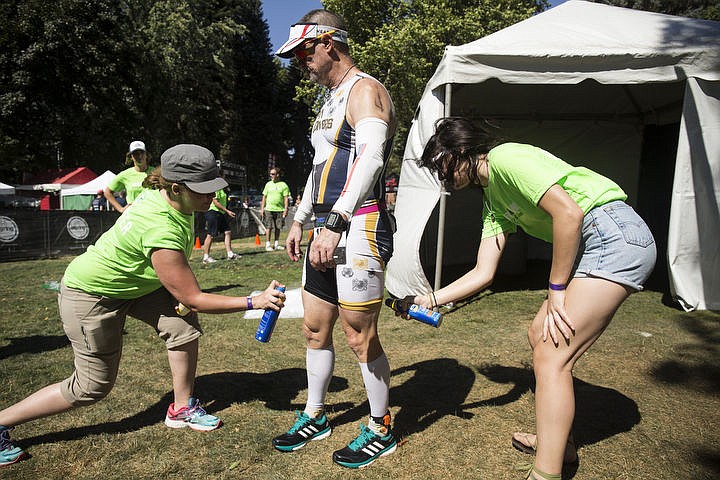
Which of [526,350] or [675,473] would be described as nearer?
[675,473]

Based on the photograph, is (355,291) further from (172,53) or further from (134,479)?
(172,53)

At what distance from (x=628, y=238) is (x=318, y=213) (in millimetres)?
1521

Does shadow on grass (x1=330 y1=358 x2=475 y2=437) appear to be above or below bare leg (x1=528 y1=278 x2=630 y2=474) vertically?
below

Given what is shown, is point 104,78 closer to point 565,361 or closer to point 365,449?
point 365,449

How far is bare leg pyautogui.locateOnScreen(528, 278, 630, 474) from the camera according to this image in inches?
85.4

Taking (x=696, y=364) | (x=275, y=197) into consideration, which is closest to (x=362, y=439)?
(x=696, y=364)

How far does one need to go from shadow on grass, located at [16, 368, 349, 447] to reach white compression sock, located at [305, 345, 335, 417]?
1.62 feet

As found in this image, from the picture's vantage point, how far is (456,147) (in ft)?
7.82

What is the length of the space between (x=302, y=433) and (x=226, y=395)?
99 cm

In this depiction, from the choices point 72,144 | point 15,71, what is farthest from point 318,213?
point 72,144

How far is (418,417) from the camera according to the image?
3.23 meters

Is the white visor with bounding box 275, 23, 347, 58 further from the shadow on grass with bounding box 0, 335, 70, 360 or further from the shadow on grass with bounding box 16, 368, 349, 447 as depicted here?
the shadow on grass with bounding box 0, 335, 70, 360

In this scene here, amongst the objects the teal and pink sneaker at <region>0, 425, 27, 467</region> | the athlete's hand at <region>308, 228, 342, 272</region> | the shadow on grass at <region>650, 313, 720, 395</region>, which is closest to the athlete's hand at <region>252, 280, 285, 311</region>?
the athlete's hand at <region>308, 228, 342, 272</region>

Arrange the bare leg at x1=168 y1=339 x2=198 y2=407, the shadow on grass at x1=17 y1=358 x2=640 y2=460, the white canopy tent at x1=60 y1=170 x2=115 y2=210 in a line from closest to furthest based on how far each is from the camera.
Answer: the bare leg at x1=168 y1=339 x2=198 y2=407
the shadow on grass at x1=17 y1=358 x2=640 y2=460
the white canopy tent at x1=60 y1=170 x2=115 y2=210
